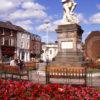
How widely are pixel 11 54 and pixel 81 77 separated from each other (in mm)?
63133

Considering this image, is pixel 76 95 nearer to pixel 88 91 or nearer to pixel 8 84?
pixel 88 91

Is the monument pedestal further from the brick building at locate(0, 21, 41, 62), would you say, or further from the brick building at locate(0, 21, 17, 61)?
the brick building at locate(0, 21, 17, 61)

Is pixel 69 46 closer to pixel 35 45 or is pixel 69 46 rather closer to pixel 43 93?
pixel 43 93

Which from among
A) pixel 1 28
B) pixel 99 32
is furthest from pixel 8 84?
pixel 1 28

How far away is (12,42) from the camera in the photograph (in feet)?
259

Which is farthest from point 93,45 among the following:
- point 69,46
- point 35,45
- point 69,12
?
point 69,46

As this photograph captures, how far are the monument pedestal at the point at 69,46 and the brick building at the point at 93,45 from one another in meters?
39.0

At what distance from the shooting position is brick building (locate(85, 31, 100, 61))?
64562mm

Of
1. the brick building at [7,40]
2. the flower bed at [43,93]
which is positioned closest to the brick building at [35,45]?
the brick building at [7,40]

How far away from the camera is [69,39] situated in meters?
25.3

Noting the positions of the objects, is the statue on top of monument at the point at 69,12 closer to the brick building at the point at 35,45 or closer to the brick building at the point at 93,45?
the brick building at the point at 93,45

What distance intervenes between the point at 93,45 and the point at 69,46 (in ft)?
134

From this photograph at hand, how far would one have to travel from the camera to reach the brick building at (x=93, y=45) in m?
64.6

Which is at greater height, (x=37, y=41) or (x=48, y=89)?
(x=37, y=41)
